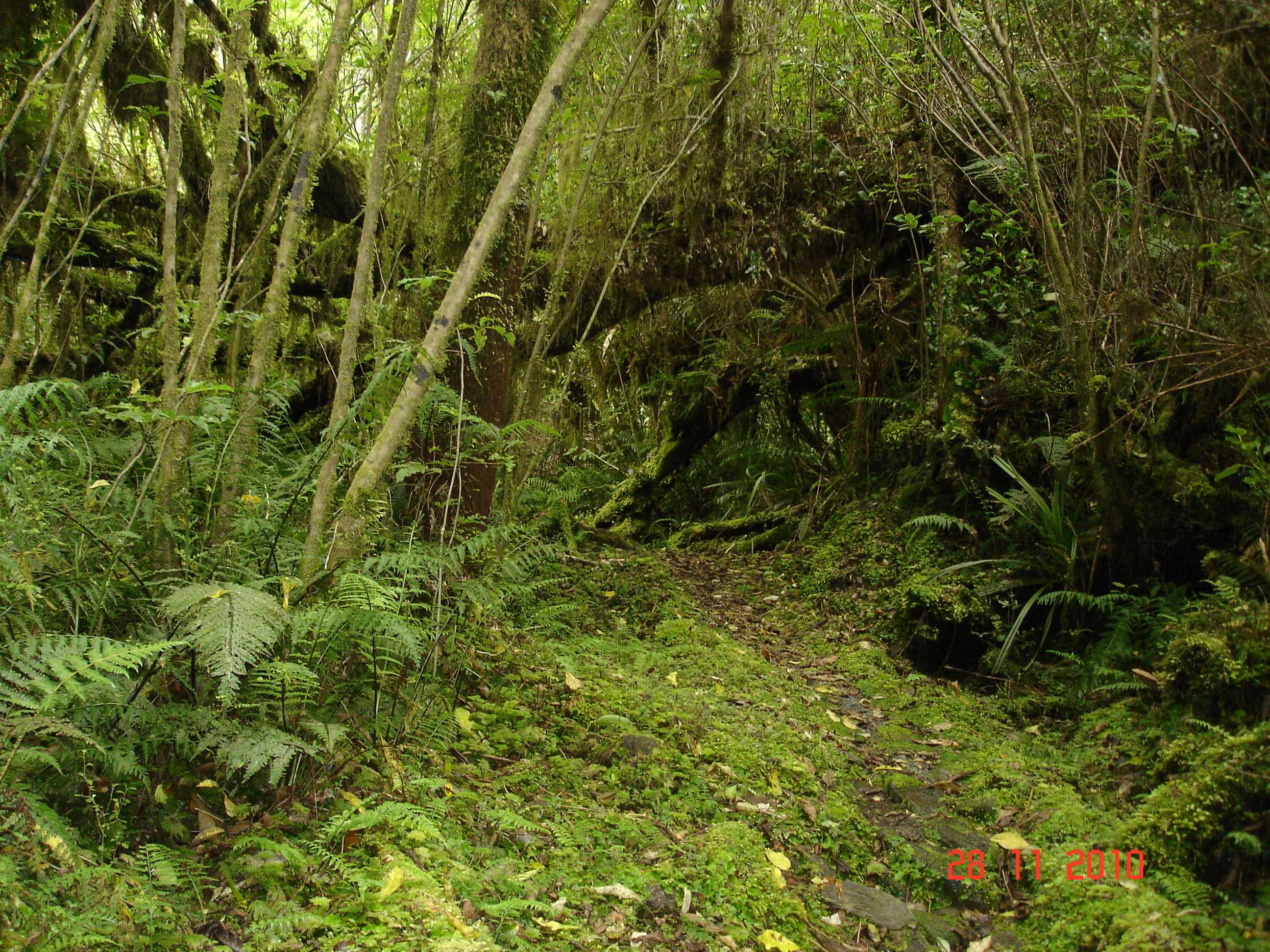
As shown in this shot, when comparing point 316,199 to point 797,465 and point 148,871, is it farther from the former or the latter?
point 148,871

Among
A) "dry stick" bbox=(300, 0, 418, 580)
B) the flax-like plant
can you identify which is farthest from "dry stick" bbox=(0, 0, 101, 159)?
the flax-like plant

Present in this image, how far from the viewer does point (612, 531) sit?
28.1ft

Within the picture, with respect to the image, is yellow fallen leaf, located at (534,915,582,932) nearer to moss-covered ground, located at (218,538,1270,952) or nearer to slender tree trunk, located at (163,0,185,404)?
moss-covered ground, located at (218,538,1270,952)

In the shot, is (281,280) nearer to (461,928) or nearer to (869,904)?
(461,928)

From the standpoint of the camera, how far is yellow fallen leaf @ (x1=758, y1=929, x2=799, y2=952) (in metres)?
2.42

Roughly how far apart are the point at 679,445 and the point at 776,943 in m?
7.52

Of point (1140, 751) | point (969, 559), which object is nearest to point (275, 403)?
point (1140, 751)

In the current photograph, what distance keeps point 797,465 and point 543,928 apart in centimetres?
688

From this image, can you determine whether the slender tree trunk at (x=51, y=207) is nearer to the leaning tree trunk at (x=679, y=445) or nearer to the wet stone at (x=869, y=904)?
the wet stone at (x=869, y=904)

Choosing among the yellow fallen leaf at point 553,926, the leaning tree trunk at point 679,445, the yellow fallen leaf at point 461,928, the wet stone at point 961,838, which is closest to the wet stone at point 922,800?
the wet stone at point 961,838

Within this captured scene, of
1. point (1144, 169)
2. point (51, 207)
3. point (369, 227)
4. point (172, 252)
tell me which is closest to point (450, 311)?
point (369, 227)

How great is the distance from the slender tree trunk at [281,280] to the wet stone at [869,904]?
2.72 meters

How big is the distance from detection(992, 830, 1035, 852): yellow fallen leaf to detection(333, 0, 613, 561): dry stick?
9.06ft

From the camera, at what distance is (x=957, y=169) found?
688 cm
